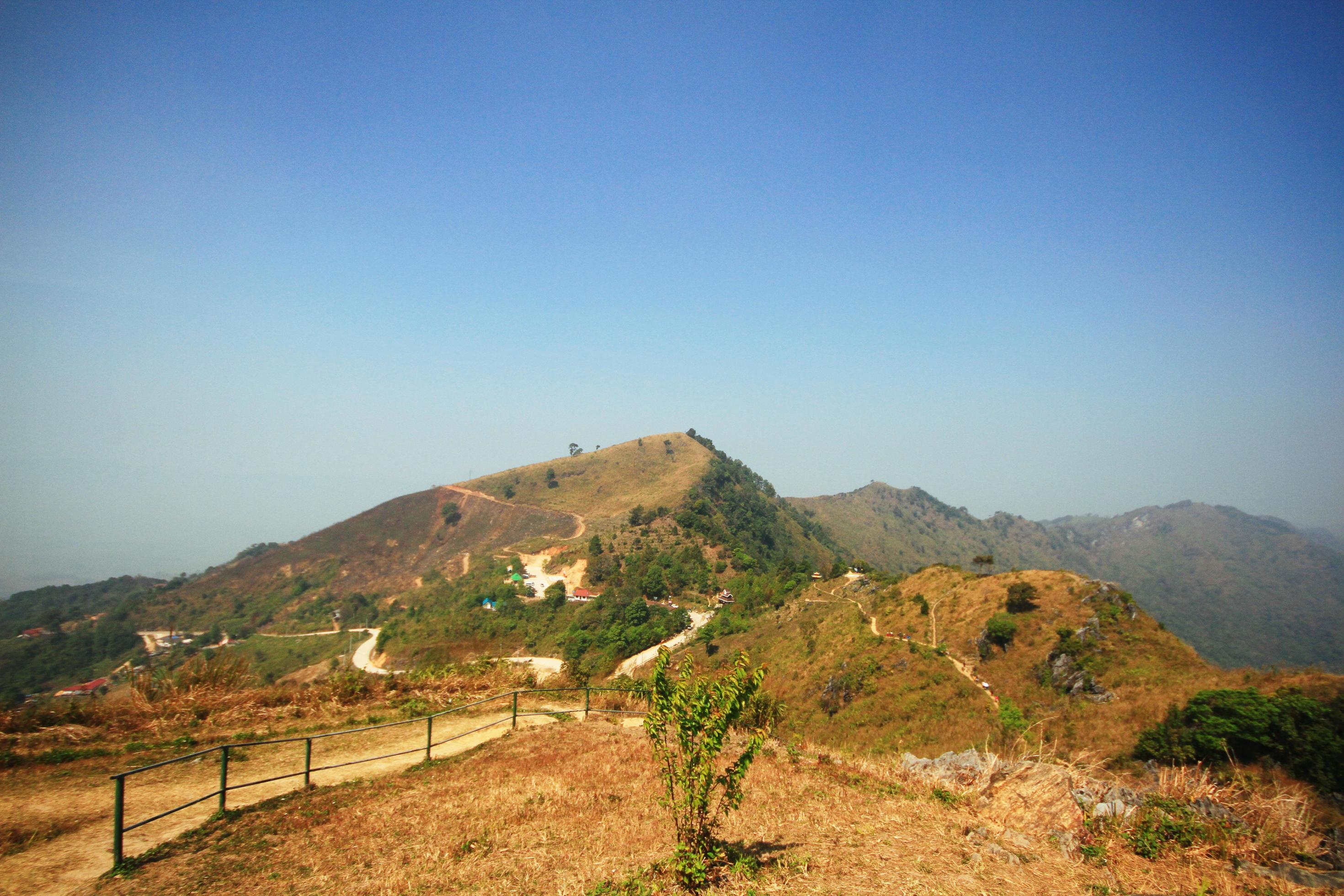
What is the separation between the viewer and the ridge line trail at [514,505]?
4366 inches

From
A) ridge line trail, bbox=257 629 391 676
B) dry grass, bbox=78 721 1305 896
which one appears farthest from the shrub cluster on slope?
dry grass, bbox=78 721 1305 896

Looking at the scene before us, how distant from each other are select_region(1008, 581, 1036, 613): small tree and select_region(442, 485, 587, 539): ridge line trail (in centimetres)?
7345

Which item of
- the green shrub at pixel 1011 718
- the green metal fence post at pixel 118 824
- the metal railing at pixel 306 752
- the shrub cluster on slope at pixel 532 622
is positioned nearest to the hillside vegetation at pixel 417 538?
the shrub cluster on slope at pixel 532 622

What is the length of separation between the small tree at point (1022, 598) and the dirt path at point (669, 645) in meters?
30.3

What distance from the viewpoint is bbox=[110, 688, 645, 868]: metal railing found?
780cm

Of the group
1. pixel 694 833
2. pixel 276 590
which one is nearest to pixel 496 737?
pixel 694 833

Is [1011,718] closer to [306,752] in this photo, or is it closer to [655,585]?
[306,752]

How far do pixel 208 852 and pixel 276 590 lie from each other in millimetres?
109413

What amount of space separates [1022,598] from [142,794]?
49.8 m

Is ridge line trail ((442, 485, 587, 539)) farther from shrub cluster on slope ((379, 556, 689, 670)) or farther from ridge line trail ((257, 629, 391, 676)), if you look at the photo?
ridge line trail ((257, 629, 391, 676))

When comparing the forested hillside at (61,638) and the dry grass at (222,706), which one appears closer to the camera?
the dry grass at (222,706)

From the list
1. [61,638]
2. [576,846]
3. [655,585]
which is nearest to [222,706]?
[576,846]

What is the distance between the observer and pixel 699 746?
730 cm

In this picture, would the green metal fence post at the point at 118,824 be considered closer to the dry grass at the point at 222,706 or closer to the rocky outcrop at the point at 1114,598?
the dry grass at the point at 222,706
